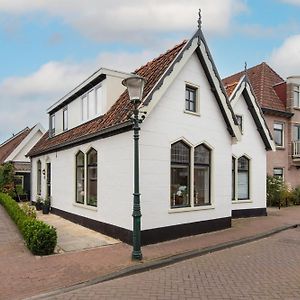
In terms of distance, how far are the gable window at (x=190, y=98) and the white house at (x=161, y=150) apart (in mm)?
34

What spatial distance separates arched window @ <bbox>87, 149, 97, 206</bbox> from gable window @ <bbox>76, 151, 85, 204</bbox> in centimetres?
75

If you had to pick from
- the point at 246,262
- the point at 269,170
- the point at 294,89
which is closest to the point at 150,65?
the point at 246,262

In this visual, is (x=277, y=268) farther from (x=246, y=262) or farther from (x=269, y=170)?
(x=269, y=170)

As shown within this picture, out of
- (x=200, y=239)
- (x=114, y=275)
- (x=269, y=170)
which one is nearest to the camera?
(x=114, y=275)

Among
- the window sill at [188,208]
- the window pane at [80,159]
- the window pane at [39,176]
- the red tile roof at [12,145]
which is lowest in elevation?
the window sill at [188,208]

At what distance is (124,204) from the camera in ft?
34.7

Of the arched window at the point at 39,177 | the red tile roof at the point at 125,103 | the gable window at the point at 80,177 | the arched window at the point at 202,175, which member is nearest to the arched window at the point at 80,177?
the gable window at the point at 80,177

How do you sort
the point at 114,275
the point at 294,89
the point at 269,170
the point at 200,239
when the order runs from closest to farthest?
1. the point at 114,275
2. the point at 200,239
3. the point at 269,170
4. the point at 294,89

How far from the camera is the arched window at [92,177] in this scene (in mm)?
12797

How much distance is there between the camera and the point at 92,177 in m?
13.0

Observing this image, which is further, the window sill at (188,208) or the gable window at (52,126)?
the gable window at (52,126)

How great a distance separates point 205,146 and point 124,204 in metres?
3.74

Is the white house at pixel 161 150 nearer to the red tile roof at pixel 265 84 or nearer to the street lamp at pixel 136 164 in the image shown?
the street lamp at pixel 136 164

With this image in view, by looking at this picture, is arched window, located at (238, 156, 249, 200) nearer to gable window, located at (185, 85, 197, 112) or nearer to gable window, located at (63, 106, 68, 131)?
gable window, located at (185, 85, 197, 112)
